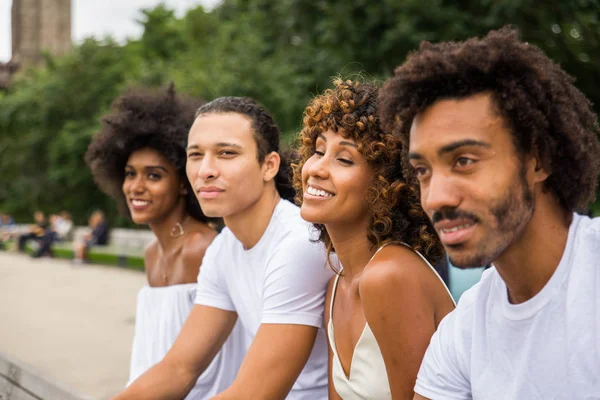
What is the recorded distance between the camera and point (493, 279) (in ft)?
6.58

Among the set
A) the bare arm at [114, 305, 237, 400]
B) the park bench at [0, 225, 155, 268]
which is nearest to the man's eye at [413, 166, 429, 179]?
the bare arm at [114, 305, 237, 400]

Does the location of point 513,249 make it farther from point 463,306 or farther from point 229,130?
point 229,130

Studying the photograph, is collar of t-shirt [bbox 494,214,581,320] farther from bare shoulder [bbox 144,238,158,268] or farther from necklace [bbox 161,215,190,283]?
bare shoulder [bbox 144,238,158,268]

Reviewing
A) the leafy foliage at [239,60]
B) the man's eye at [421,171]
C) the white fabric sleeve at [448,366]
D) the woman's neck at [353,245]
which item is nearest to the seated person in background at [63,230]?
the leafy foliage at [239,60]

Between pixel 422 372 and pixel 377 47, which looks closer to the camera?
pixel 422 372

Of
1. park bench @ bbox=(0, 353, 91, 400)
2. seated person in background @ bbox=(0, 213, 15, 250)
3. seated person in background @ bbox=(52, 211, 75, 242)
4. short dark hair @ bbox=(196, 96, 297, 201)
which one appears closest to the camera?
park bench @ bbox=(0, 353, 91, 400)

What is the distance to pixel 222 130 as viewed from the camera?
3.30 meters

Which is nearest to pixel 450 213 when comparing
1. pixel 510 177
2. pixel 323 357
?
pixel 510 177

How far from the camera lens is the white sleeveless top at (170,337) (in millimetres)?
3762

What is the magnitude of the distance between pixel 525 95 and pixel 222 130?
69.6 inches

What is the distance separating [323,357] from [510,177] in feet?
5.04

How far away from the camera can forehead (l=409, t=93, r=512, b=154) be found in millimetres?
1747

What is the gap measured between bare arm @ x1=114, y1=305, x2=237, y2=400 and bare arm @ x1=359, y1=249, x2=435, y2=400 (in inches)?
48.3

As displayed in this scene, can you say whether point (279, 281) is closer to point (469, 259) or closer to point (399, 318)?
point (399, 318)
